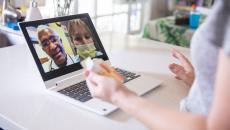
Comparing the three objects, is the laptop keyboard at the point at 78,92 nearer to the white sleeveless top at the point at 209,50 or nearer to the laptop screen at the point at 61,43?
the laptop screen at the point at 61,43

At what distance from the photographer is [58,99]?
2.78 feet

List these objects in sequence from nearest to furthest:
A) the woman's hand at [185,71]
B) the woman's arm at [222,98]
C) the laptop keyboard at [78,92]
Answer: the woman's arm at [222,98] < the laptop keyboard at [78,92] < the woman's hand at [185,71]

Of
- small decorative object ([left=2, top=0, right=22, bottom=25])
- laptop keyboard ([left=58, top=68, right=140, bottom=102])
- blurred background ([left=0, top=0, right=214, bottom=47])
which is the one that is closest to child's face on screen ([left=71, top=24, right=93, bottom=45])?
laptop keyboard ([left=58, top=68, right=140, bottom=102])

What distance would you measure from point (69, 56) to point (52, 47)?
68mm

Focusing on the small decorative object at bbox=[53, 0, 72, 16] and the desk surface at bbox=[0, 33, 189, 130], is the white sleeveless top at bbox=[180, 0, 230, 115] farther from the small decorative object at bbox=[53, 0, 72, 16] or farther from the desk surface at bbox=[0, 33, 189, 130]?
the small decorative object at bbox=[53, 0, 72, 16]

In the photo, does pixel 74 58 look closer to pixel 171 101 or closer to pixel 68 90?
pixel 68 90

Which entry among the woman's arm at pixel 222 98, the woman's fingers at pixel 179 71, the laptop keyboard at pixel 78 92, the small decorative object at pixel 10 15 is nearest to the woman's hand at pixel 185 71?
the woman's fingers at pixel 179 71

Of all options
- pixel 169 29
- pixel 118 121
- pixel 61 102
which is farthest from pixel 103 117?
pixel 169 29

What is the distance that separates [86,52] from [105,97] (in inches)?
15.1

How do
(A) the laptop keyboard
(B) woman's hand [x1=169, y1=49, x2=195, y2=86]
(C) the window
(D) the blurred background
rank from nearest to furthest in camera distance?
(A) the laptop keyboard < (B) woman's hand [x1=169, y1=49, x2=195, y2=86] < (D) the blurred background < (C) the window

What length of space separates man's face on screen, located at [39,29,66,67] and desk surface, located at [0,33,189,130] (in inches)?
4.1

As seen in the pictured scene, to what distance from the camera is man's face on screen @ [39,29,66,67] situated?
0.90 m

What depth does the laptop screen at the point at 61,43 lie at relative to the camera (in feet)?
2.92

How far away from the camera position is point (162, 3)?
484 cm
